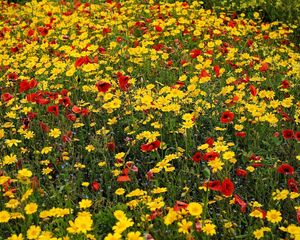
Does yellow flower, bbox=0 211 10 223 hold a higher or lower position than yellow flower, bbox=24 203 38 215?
Result: lower

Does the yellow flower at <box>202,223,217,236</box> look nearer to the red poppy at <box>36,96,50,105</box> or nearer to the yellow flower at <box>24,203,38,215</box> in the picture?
the yellow flower at <box>24,203,38,215</box>

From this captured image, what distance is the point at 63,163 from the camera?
10.7ft

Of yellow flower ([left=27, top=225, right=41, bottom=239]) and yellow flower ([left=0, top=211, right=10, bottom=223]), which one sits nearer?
yellow flower ([left=27, top=225, right=41, bottom=239])

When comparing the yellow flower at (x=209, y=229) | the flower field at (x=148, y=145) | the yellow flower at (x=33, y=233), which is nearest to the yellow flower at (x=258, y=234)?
the flower field at (x=148, y=145)

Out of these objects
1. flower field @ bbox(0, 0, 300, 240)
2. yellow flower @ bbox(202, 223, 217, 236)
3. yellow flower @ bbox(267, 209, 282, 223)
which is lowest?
flower field @ bbox(0, 0, 300, 240)

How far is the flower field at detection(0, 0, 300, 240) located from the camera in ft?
8.29

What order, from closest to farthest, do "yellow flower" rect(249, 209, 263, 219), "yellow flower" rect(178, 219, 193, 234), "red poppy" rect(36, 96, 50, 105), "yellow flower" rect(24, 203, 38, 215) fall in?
"yellow flower" rect(178, 219, 193, 234), "yellow flower" rect(249, 209, 263, 219), "yellow flower" rect(24, 203, 38, 215), "red poppy" rect(36, 96, 50, 105)

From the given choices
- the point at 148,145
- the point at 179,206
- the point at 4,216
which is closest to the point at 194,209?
the point at 179,206

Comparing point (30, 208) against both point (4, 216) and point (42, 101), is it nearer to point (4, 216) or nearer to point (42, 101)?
point (4, 216)

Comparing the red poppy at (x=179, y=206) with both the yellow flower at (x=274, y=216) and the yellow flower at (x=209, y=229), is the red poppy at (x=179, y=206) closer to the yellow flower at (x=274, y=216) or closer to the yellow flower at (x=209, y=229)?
the yellow flower at (x=209, y=229)

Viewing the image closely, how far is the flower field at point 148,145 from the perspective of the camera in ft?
8.29

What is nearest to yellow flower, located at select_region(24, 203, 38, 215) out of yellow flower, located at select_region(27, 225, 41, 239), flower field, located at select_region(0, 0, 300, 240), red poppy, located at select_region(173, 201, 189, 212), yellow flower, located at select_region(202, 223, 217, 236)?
flower field, located at select_region(0, 0, 300, 240)

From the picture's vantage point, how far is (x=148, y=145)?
2.80 metres

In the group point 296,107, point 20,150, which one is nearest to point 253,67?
point 296,107
